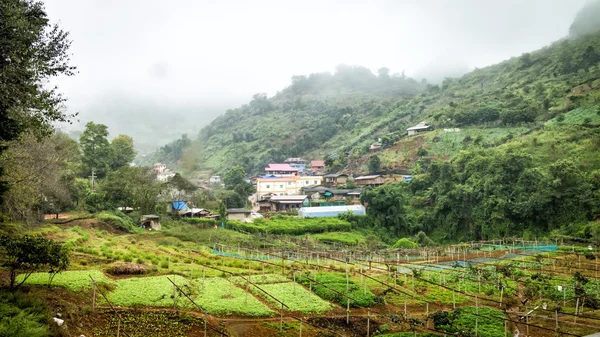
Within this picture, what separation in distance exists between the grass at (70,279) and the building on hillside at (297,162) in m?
71.1

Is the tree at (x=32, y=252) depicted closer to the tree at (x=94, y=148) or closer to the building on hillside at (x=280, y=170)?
the tree at (x=94, y=148)

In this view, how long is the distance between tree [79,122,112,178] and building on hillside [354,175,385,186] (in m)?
A: 39.9

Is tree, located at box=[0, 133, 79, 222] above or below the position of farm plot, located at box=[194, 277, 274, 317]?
above

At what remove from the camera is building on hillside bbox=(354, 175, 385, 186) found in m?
63.4

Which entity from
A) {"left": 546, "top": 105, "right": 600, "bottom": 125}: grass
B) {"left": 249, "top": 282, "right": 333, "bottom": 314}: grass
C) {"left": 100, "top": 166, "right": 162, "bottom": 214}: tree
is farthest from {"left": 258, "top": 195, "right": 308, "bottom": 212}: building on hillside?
{"left": 249, "top": 282, "right": 333, "bottom": 314}: grass

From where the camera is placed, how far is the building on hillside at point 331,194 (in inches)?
2359

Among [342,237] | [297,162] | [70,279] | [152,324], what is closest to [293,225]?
[342,237]

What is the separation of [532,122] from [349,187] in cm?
3212

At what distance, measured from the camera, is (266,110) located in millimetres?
139375

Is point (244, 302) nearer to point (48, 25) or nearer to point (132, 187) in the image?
point (48, 25)

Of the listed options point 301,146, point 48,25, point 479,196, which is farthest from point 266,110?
point 48,25

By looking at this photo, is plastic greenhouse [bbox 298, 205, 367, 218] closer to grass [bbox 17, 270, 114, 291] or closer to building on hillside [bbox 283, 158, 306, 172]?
building on hillside [bbox 283, 158, 306, 172]

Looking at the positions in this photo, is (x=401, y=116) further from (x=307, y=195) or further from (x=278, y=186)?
(x=307, y=195)

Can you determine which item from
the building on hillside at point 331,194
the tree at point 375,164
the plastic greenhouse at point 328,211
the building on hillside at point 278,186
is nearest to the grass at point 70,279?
the plastic greenhouse at point 328,211
